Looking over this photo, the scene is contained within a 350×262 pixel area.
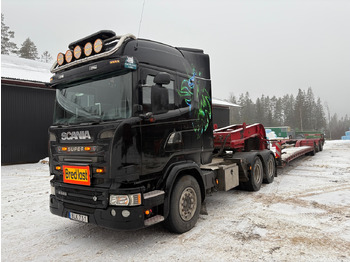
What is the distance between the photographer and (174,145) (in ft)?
13.6

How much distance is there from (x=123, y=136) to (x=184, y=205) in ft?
5.44

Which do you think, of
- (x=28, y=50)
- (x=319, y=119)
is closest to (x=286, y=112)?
(x=319, y=119)

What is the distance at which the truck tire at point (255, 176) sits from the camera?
6633mm

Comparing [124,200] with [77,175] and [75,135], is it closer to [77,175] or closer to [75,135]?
[77,175]

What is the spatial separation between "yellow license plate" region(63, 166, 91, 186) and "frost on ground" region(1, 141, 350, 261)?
100 cm

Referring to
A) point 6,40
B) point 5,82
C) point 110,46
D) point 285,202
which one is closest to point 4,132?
point 5,82

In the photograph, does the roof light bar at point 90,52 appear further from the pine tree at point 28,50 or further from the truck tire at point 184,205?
the pine tree at point 28,50

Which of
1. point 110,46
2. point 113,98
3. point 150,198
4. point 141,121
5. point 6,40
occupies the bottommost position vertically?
point 150,198

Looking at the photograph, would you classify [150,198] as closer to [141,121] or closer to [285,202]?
[141,121]

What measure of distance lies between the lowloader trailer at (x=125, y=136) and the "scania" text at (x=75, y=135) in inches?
0.6

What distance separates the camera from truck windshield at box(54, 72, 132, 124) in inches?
139

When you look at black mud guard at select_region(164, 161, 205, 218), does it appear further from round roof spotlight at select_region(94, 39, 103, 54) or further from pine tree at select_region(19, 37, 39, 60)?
pine tree at select_region(19, 37, 39, 60)

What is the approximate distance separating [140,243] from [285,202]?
3.59 metres

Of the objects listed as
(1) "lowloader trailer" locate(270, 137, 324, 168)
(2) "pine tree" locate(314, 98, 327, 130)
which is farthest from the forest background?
(1) "lowloader trailer" locate(270, 137, 324, 168)
